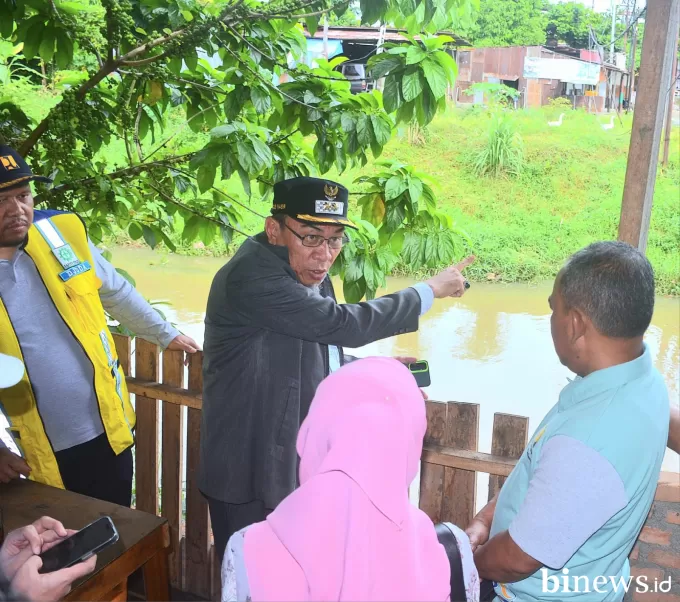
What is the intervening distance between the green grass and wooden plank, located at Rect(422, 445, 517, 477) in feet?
30.9

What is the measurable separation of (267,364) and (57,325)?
2.15ft

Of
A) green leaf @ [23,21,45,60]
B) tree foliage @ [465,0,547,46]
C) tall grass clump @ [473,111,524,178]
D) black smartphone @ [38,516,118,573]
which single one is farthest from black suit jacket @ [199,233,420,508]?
tall grass clump @ [473,111,524,178]

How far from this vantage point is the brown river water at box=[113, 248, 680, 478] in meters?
6.80

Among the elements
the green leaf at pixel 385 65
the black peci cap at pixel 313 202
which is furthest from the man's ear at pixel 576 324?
the green leaf at pixel 385 65

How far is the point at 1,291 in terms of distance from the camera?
1849 mm

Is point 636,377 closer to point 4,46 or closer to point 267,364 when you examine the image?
point 267,364

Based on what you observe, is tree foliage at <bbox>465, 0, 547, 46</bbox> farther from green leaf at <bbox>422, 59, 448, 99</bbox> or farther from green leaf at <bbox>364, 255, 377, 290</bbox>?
green leaf at <bbox>422, 59, 448, 99</bbox>

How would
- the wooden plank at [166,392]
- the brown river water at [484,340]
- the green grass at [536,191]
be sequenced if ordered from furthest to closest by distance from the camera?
the green grass at [536,191] → the brown river water at [484,340] → the wooden plank at [166,392]

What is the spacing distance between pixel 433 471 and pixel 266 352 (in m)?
0.68

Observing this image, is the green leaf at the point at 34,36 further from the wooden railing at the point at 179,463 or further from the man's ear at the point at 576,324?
the man's ear at the point at 576,324

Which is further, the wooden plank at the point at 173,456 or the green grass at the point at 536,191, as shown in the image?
the green grass at the point at 536,191

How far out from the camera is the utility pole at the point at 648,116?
178 cm

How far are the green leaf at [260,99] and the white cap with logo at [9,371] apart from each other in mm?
1446

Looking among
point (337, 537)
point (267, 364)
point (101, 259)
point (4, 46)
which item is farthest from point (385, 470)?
point (4, 46)
